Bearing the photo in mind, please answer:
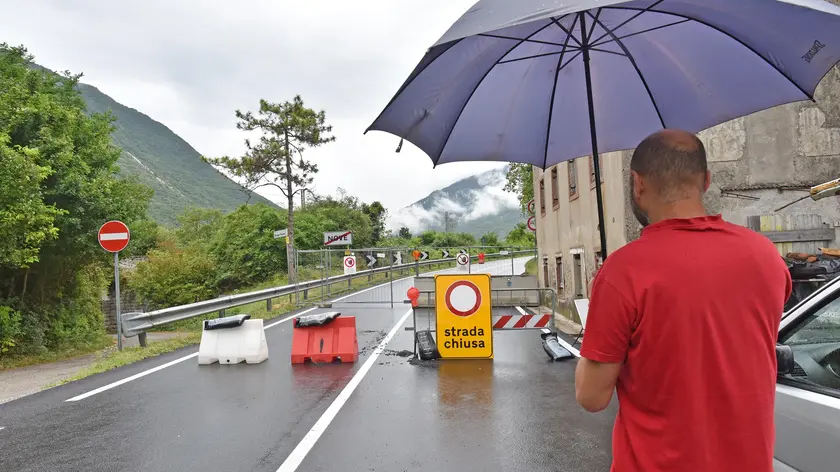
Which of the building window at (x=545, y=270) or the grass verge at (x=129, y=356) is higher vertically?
the building window at (x=545, y=270)

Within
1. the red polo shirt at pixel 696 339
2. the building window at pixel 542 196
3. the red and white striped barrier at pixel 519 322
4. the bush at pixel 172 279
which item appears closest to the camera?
the red polo shirt at pixel 696 339

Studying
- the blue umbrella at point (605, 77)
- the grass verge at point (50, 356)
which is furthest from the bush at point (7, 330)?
the blue umbrella at point (605, 77)

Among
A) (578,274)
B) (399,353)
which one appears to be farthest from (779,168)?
(399,353)

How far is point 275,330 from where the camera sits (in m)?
13.6

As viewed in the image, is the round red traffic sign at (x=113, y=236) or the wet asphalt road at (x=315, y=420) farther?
the round red traffic sign at (x=113, y=236)

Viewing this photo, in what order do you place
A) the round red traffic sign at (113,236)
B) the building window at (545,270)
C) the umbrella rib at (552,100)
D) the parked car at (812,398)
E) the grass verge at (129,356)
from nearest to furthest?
1. the parked car at (812,398)
2. the umbrella rib at (552,100)
3. the grass verge at (129,356)
4. the round red traffic sign at (113,236)
5. the building window at (545,270)

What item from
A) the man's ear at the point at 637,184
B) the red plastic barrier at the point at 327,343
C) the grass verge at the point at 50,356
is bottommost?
→ the grass verge at the point at 50,356

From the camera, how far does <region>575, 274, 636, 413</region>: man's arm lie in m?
1.65

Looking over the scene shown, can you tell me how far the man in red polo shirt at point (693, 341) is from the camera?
5.31 feet

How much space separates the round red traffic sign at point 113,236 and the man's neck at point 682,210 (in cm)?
1137

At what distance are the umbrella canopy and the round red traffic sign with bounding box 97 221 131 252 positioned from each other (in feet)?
29.0

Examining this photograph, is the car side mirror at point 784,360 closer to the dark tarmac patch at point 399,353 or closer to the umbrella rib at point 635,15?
the umbrella rib at point 635,15

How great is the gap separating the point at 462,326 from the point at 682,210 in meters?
7.65

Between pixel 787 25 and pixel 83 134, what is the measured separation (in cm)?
1580
